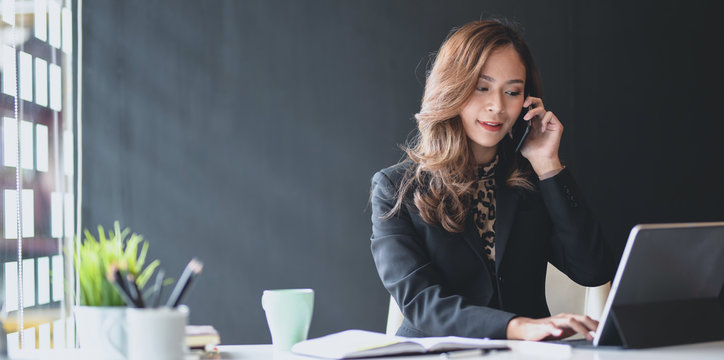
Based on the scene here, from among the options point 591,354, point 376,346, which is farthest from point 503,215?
point 376,346

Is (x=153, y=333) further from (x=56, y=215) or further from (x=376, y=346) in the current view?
(x=56, y=215)

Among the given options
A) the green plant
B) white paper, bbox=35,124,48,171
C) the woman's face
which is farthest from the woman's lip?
white paper, bbox=35,124,48,171

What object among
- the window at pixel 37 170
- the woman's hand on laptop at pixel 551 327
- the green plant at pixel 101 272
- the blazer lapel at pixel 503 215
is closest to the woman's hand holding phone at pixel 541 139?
the blazer lapel at pixel 503 215

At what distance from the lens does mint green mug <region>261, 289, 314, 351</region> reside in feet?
4.28

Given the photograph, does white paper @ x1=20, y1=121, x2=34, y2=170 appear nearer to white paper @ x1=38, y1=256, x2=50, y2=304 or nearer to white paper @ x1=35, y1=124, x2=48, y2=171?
white paper @ x1=35, y1=124, x2=48, y2=171

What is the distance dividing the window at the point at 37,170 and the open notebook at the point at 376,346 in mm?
1260

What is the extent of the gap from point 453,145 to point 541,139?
0.89 ft

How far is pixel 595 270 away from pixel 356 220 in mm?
1131

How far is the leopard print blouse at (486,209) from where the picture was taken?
6.31 ft

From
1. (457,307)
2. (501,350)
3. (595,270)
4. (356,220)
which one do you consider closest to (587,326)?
(501,350)

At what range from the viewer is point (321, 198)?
2.83 m

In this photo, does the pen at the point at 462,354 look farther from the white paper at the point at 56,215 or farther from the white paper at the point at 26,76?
the white paper at the point at 56,215

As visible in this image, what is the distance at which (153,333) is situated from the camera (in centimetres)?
96

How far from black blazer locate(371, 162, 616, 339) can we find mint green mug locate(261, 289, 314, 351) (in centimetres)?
43
